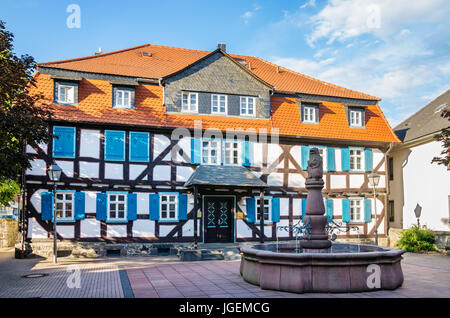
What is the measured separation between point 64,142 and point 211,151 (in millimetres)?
6335

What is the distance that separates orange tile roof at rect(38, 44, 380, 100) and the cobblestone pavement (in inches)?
350

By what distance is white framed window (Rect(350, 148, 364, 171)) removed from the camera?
72.0 feet

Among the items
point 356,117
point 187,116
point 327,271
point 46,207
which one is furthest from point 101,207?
point 356,117

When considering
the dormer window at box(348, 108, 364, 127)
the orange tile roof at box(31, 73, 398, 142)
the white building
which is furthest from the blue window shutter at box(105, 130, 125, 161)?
the white building

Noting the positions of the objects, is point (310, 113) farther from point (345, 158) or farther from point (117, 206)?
point (117, 206)

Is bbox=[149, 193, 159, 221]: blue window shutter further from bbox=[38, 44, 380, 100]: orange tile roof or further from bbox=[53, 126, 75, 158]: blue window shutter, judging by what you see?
bbox=[38, 44, 380, 100]: orange tile roof

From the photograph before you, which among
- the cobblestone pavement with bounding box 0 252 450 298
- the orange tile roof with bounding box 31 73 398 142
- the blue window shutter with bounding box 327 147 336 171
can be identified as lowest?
the cobblestone pavement with bounding box 0 252 450 298

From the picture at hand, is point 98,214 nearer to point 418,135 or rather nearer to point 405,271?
point 405,271

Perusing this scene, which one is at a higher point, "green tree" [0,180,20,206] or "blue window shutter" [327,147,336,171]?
"blue window shutter" [327,147,336,171]

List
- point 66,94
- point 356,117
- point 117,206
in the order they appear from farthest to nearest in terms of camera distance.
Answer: point 356,117, point 66,94, point 117,206

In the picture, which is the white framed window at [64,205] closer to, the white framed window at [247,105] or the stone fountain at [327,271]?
the white framed window at [247,105]

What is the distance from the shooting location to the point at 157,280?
439 inches
